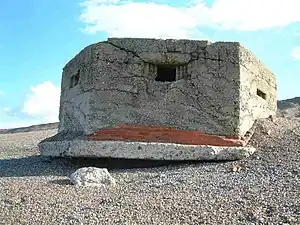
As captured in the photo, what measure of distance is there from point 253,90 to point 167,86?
2086 millimetres

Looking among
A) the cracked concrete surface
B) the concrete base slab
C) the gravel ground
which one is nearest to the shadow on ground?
the gravel ground

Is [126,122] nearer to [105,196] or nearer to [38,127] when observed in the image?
[105,196]

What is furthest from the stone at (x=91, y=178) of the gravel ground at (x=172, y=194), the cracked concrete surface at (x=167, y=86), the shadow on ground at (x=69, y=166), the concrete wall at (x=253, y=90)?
the concrete wall at (x=253, y=90)

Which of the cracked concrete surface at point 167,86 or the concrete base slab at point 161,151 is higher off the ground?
the cracked concrete surface at point 167,86

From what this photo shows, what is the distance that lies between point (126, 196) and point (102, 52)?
397 centimetres

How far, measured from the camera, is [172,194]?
A: 19.3 feet

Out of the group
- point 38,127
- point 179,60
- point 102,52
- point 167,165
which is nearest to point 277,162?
point 167,165

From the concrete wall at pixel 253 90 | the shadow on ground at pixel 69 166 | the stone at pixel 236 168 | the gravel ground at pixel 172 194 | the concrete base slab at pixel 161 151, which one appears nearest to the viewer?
the gravel ground at pixel 172 194

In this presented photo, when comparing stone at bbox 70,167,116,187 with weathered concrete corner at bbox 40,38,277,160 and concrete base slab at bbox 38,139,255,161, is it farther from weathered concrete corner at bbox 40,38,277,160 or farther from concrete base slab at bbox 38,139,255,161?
weathered concrete corner at bbox 40,38,277,160

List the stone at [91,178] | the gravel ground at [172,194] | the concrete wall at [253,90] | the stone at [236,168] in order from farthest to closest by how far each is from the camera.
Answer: the concrete wall at [253,90] < the stone at [236,168] < the stone at [91,178] < the gravel ground at [172,194]

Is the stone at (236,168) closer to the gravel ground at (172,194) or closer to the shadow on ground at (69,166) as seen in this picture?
the gravel ground at (172,194)

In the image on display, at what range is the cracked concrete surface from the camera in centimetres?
870

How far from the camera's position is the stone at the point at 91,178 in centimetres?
671

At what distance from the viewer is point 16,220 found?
4.80 meters
